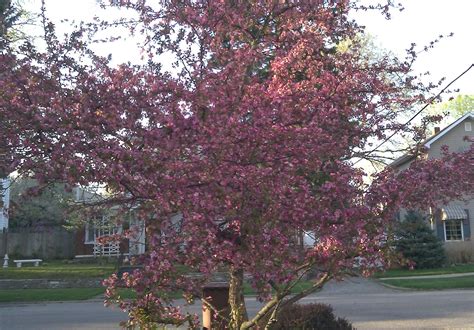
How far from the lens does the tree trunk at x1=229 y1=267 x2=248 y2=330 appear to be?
5.80m

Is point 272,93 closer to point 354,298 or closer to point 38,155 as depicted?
point 38,155

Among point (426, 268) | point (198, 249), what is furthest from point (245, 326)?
point (426, 268)

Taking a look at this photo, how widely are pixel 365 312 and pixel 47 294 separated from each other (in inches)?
468

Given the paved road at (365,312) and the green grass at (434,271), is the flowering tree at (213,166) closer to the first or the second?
the paved road at (365,312)

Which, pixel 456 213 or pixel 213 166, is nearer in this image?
pixel 213 166

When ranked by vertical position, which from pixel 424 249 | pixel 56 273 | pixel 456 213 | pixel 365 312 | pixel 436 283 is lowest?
pixel 365 312

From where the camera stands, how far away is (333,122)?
567 cm

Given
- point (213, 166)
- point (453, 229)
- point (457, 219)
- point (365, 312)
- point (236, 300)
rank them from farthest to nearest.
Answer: point (453, 229), point (457, 219), point (365, 312), point (236, 300), point (213, 166)

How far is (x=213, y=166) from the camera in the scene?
4.71 m

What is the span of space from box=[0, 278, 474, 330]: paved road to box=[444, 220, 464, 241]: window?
12.2 metres

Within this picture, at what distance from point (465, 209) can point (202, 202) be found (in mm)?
28875

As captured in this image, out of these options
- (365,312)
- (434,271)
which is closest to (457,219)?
(434,271)

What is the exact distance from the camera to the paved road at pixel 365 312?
12.2 metres

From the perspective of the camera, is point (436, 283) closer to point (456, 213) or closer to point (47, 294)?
point (456, 213)
